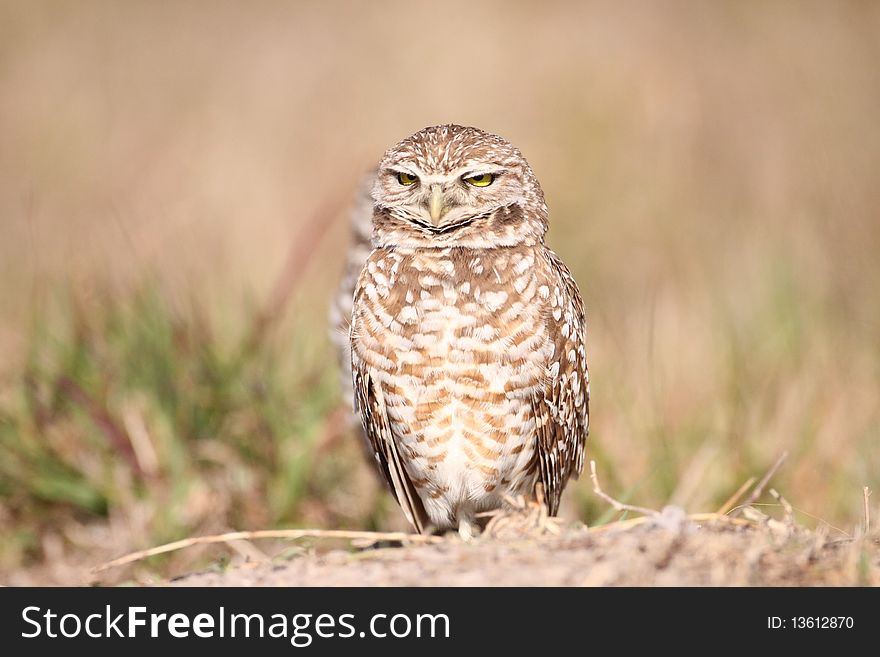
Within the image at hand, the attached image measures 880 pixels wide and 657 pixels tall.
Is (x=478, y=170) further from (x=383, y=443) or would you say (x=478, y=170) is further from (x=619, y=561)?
(x=619, y=561)

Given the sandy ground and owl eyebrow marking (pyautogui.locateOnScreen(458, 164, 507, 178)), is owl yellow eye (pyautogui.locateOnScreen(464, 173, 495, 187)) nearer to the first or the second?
owl eyebrow marking (pyautogui.locateOnScreen(458, 164, 507, 178))

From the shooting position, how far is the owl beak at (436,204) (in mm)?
3398

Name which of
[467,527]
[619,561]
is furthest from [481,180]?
[619,561]

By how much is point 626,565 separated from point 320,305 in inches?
157

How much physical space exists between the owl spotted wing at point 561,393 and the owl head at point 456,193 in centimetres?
22

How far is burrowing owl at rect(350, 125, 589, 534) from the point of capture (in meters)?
3.45

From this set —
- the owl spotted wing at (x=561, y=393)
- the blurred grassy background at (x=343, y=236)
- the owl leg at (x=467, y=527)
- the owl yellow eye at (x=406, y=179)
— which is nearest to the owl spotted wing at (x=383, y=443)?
the owl leg at (x=467, y=527)

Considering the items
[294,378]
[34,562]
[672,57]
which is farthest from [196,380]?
[672,57]

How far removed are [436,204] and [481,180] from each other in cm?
19

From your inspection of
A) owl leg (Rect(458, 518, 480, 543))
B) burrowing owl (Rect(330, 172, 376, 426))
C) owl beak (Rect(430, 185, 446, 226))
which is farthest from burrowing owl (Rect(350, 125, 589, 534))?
burrowing owl (Rect(330, 172, 376, 426))

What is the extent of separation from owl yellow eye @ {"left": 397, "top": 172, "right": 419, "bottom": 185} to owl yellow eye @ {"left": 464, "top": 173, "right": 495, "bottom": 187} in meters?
0.17

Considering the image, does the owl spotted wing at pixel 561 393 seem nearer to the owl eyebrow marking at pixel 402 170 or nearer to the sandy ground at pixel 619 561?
the owl eyebrow marking at pixel 402 170

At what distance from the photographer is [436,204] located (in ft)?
11.1

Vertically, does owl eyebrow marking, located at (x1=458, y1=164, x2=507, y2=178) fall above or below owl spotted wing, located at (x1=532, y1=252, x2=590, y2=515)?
above
